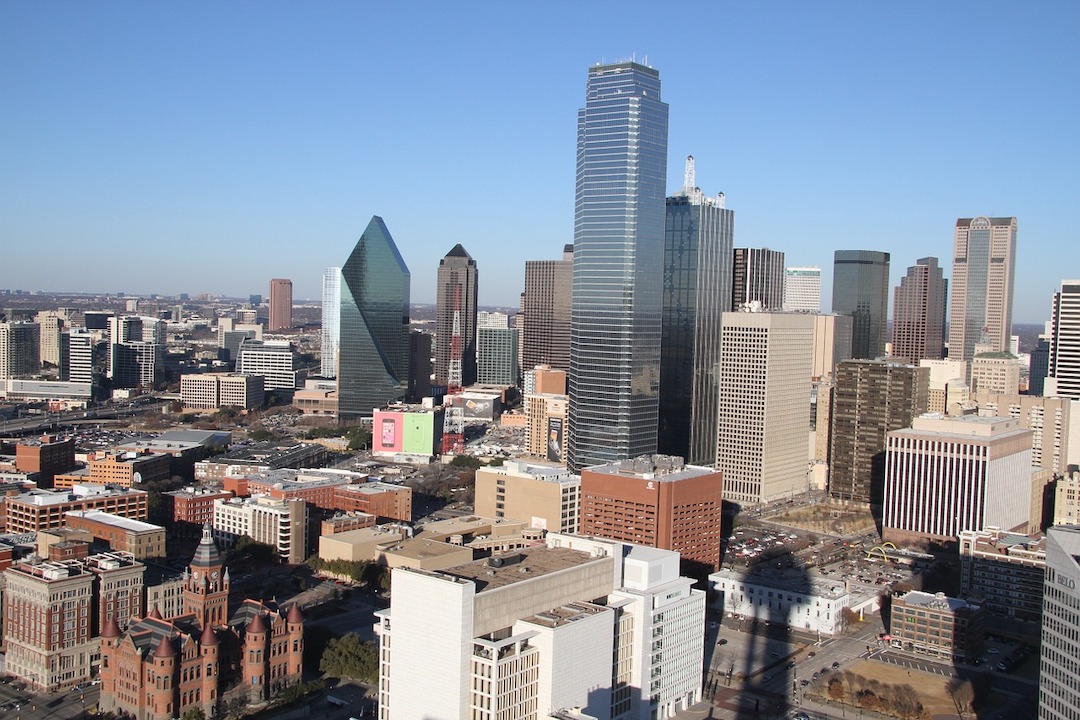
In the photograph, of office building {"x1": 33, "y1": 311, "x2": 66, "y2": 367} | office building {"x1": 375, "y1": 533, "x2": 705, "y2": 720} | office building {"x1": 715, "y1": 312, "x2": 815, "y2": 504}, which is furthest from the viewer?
office building {"x1": 33, "y1": 311, "x2": 66, "y2": 367}

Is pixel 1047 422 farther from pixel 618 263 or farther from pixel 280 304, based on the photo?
pixel 280 304

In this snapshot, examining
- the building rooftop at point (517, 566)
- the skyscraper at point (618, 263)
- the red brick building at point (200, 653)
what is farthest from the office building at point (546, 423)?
the building rooftop at point (517, 566)

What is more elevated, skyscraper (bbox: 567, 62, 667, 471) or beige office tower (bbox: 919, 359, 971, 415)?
skyscraper (bbox: 567, 62, 667, 471)

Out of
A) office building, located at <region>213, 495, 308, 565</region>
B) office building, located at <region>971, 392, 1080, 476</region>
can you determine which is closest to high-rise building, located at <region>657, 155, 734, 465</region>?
office building, located at <region>971, 392, 1080, 476</region>

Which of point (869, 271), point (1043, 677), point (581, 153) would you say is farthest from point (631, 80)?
point (869, 271)

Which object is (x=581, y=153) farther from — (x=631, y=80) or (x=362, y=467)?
(x=362, y=467)

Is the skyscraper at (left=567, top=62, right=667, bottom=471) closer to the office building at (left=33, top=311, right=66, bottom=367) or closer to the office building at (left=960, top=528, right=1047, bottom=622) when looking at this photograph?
A: the office building at (left=960, top=528, right=1047, bottom=622)

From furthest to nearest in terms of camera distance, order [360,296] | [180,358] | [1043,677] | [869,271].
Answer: [180,358] < [869,271] < [360,296] < [1043,677]
